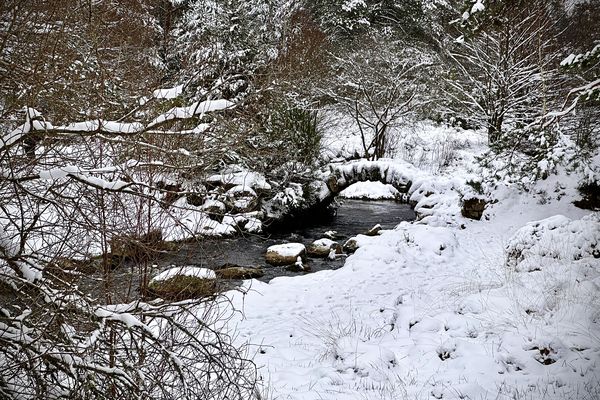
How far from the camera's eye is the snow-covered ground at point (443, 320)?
4086mm

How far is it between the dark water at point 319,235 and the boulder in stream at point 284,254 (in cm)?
17

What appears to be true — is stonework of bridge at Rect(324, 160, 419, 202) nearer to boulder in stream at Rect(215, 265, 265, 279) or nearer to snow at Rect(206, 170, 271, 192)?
snow at Rect(206, 170, 271, 192)

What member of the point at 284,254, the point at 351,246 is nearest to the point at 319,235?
the point at 351,246

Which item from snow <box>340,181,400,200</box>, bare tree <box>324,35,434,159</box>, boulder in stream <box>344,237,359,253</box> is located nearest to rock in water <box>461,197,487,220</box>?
boulder in stream <box>344,237,359,253</box>

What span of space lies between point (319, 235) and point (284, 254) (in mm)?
2636

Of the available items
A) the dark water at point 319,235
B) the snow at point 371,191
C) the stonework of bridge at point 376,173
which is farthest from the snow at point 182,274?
the snow at point 371,191

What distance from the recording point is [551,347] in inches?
164

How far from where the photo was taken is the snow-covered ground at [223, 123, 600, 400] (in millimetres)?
4086

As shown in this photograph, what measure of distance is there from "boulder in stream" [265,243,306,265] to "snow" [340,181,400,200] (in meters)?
7.23

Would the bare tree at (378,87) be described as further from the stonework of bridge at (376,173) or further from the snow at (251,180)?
the snow at (251,180)

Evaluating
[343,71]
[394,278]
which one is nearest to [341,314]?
[394,278]

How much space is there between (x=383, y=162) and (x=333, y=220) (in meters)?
3.50

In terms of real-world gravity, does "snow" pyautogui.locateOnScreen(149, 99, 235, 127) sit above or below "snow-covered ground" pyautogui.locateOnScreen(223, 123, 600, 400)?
above

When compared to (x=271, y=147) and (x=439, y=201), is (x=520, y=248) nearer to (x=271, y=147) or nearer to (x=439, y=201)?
(x=439, y=201)
